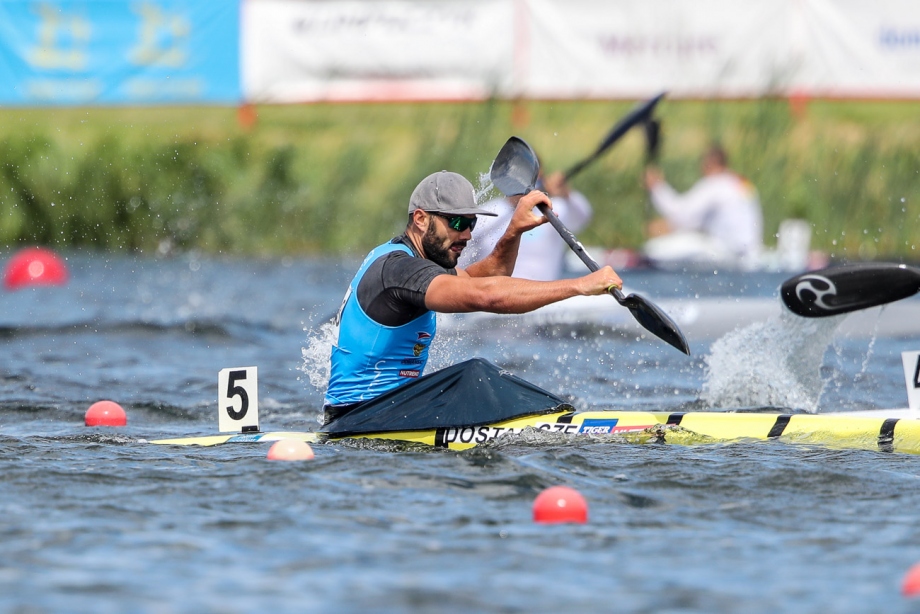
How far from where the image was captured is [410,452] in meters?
5.48

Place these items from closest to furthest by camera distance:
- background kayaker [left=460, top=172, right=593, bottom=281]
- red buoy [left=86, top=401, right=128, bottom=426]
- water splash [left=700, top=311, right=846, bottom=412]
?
1. red buoy [left=86, top=401, right=128, bottom=426]
2. water splash [left=700, top=311, right=846, bottom=412]
3. background kayaker [left=460, top=172, right=593, bottom=281]

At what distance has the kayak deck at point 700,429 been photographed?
559 centimetres

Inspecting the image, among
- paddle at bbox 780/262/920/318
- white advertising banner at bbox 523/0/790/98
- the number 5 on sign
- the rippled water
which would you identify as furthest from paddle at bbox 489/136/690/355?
white advertising banner at bbox 523/0/790/98

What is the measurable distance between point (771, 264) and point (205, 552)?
34.5 ft

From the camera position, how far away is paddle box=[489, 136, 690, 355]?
552 cm

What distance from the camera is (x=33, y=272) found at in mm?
13344

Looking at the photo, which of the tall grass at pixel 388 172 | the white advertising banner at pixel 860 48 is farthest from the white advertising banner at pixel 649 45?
the white advertising banner at pixel 860 48

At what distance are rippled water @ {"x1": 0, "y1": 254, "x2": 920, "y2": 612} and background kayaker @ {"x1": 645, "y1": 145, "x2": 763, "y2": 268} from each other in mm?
5608

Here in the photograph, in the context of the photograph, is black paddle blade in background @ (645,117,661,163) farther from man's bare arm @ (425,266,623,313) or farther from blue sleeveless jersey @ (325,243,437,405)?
man's bare arm @ (425,266,623,313)

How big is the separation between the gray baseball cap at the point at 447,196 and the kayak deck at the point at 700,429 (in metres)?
0.98

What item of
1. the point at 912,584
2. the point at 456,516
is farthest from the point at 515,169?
the point at 912,584

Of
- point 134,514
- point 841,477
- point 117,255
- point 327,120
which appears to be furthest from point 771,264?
point 134,514

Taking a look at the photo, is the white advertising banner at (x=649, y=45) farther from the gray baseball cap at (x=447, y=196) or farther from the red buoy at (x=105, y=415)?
the gray baseball cap at (x=447, y=196)

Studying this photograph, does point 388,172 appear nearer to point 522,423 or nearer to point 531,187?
point 531,187
